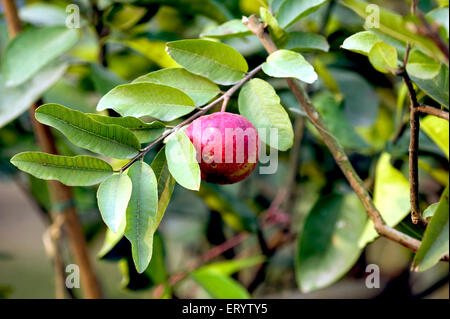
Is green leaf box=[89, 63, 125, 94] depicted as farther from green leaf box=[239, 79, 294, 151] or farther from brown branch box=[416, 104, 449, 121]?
brown branch box=[416, 104, 449, 121]

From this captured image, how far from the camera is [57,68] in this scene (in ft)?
2.74

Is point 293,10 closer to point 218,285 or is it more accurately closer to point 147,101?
point 147,101

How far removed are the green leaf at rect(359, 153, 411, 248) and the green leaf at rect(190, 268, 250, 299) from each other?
20cm

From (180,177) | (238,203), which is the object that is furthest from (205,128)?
(238,203)

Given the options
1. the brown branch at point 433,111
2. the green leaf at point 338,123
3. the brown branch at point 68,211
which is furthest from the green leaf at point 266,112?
the brown branch at point 68,211

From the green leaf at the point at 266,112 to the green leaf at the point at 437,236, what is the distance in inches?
5.9

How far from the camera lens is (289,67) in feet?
1.61

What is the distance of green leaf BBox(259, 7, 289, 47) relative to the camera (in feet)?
1.76

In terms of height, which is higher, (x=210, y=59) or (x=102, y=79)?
(x=210, y=59)

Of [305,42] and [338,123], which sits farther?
[338,123]

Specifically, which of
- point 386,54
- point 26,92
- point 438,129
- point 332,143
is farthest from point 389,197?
point 26,92

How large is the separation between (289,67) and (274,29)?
8cm

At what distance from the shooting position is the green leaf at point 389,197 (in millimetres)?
684

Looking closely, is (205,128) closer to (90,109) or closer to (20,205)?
(90,109)
